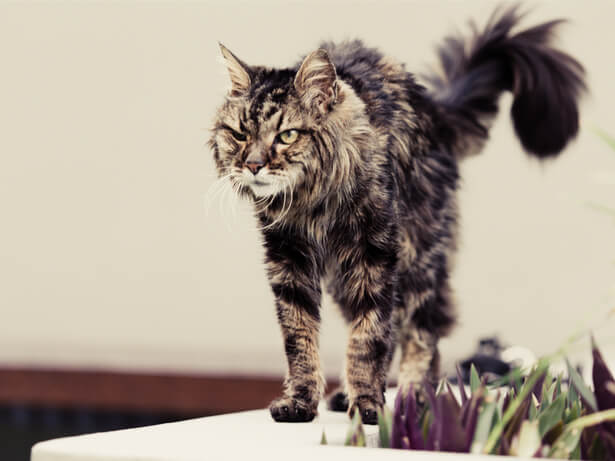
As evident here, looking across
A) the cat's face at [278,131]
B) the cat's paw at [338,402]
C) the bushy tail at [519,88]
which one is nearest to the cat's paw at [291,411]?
the cat's paw at [338,402]

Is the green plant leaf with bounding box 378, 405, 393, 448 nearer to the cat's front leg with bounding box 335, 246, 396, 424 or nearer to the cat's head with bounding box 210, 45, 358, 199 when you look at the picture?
the cat's front leg with bounding box 335, 246, 396, 424

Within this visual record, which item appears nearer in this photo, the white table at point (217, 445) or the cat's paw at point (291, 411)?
the white table at point (217, 445)

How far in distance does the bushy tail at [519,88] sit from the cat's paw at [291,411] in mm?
783

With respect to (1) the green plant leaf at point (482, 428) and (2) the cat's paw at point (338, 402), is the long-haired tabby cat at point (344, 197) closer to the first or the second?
(2) the cat's paw at point (338, 402)

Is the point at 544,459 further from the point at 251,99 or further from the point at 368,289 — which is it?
the point at 251,99

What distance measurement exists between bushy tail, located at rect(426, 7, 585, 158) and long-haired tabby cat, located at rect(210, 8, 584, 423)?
218 millimetres

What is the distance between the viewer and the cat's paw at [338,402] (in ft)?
5.50

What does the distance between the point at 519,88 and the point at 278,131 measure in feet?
2.70

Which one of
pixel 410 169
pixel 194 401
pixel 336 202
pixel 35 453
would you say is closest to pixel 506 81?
pixel 410 169

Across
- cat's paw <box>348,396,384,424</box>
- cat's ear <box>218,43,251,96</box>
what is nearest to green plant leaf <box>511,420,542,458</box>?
cat's paw <box>348,396,384,424</box>

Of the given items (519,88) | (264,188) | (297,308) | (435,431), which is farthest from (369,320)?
(519,88)

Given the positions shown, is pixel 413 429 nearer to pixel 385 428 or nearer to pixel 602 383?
pixel 385 428

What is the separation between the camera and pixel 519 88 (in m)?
1.95

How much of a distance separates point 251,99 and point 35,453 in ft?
2.30
